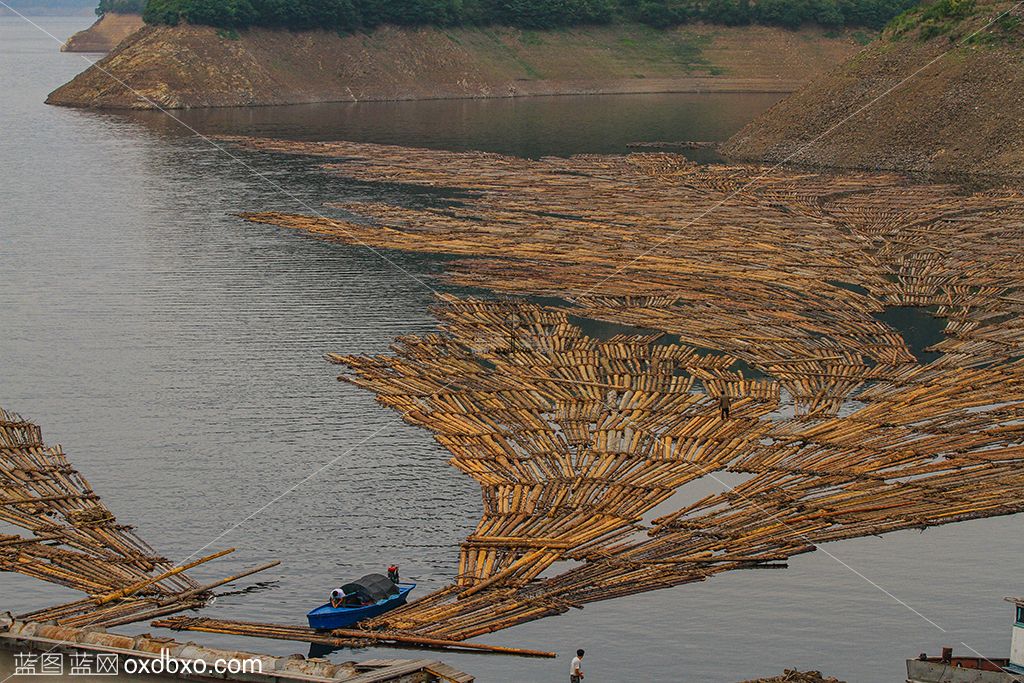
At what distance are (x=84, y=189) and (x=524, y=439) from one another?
74159mm

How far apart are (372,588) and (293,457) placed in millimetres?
14218

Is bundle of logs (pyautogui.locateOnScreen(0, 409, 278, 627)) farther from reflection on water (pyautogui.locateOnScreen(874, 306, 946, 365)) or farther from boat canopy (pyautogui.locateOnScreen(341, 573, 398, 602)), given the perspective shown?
reflection on water (pyautogui.locateOnScreen(874, 306, 946, 365))

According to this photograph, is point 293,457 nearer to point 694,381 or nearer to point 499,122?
point 694,381

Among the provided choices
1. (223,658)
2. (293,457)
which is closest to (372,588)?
(223,658)

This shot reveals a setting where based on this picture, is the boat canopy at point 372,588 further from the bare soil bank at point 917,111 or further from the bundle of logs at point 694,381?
the bare soil bank at point 917,111

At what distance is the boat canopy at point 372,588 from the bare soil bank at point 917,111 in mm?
83540

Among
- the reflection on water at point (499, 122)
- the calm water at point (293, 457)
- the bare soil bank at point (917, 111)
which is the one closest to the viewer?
the calm water at point (293, 457)

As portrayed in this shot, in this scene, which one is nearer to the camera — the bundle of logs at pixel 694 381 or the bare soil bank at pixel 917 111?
the bundle of logs at pixel 694 381

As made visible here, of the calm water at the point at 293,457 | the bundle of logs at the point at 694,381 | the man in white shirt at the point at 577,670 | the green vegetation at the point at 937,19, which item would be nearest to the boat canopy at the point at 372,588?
the bundle of logs at the point at 694,381

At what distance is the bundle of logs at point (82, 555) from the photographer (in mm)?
37531

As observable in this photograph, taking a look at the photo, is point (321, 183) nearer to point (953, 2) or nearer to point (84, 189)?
point (84, 189)

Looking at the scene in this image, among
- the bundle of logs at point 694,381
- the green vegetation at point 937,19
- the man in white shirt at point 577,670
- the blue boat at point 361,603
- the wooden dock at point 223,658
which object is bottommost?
the man in white shirt at point 577,670

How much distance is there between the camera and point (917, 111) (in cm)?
11869

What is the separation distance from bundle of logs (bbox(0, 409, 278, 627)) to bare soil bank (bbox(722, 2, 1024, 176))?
270 ft
